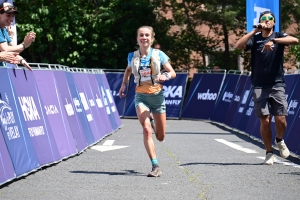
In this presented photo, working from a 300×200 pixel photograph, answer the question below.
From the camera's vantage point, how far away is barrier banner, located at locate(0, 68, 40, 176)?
33.3ft

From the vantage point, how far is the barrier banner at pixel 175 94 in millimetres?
31383

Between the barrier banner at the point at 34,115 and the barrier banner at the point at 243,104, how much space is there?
382 inches


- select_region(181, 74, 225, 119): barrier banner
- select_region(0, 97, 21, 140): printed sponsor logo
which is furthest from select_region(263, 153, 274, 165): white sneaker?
select_region(181, 74, 225, 119): barrier banner

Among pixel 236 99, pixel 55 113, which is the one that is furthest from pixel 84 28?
pixel 55 113

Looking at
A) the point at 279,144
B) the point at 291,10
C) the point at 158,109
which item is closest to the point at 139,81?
the point at 158,109

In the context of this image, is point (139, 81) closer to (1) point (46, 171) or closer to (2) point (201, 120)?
(1) point (46, 171)

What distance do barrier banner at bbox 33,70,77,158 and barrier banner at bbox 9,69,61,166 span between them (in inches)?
9.9

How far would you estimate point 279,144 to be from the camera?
12.3 meters

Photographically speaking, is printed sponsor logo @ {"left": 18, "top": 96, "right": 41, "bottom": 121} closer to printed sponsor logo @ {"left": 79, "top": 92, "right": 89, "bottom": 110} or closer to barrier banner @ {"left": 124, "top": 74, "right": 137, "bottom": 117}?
printed sponsor logo @ {"left": 79, "top": 92, "right": 89, "bottom": 110}

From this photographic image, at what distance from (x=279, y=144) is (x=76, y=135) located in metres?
3.74

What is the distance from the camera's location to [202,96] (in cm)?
3002

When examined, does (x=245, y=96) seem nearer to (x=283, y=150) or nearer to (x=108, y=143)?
(x=108, y=143)

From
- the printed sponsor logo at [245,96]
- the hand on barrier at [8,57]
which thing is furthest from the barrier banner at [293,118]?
the printed sponsor logo at [245,96]

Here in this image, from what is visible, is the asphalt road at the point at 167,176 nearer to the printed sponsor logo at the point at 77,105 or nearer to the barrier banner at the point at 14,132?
the barrier banner at the point at 14,132
